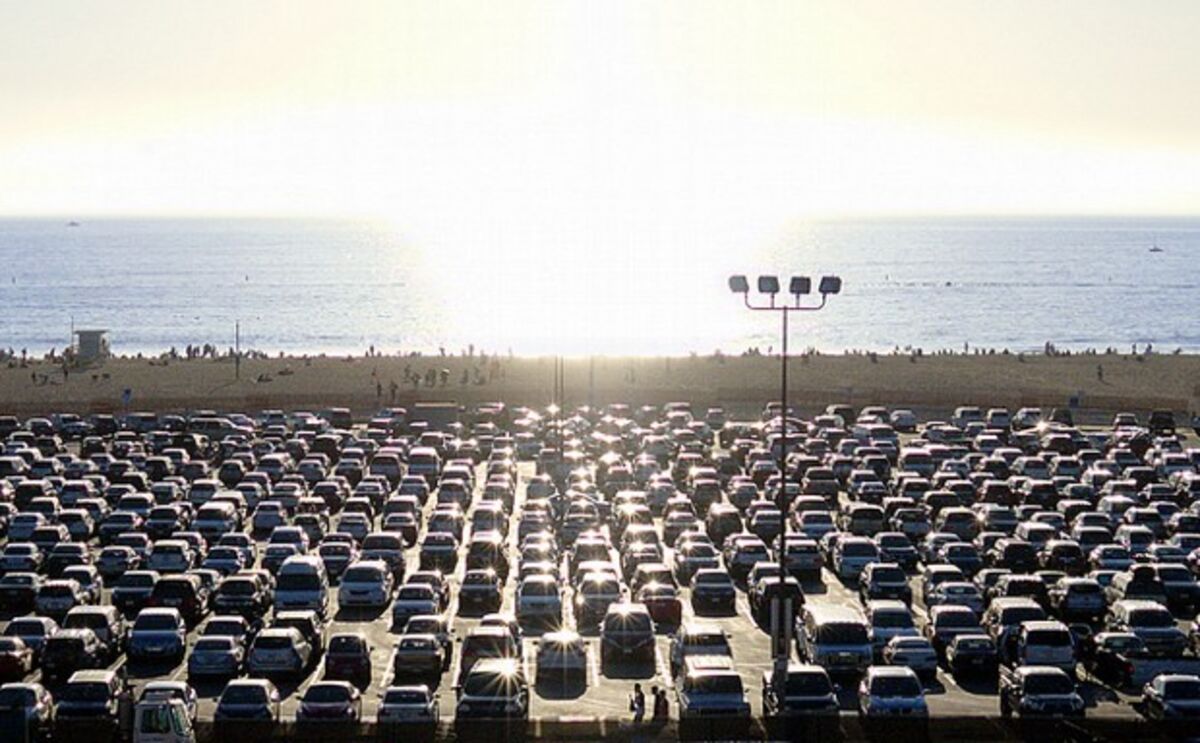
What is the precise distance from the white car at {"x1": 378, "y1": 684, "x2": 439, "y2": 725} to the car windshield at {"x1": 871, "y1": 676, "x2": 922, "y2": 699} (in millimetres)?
6523

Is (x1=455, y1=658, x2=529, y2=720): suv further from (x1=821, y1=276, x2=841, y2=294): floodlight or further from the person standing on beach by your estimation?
(x1=821, y1=276, x2=841, y2=294): floodlight

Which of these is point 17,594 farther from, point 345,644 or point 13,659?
point 345,644

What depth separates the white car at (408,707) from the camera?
27.4m

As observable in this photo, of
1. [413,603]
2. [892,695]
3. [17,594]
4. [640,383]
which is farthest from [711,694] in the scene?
[640,383]

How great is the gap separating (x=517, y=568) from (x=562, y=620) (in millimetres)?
5722

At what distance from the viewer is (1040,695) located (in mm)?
29234

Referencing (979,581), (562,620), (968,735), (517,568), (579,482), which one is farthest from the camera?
(579,482)

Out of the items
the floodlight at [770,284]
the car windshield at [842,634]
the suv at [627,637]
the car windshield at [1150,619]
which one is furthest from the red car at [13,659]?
the car windshield at [1150,619]

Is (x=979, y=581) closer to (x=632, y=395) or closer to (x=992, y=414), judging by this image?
(x=992, y=414)

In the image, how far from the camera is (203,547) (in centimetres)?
4500

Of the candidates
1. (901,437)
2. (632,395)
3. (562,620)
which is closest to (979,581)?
(562,620)

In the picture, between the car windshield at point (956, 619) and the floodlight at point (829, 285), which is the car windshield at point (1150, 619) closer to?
the car windshield at point (956, 619)

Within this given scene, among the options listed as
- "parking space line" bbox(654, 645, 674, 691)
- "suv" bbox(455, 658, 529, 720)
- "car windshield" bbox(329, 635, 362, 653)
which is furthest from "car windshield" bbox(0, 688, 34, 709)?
"parking space line" bbox(654, 645, 674, 691)

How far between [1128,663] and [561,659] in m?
9.57
